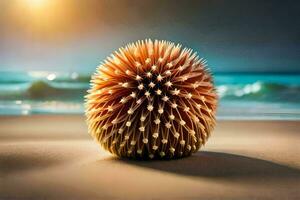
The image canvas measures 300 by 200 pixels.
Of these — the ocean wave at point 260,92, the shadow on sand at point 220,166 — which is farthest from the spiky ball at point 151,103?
the ocean wave at point 260,92

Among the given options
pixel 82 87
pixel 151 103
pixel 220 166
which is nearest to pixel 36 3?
pixel 82 87

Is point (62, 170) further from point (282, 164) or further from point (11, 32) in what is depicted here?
point (11, 32)

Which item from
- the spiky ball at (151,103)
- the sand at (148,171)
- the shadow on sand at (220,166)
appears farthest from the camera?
the spiky ball at (151,103)

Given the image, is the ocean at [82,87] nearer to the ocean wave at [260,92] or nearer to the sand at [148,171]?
the ocean wave at [260,92]

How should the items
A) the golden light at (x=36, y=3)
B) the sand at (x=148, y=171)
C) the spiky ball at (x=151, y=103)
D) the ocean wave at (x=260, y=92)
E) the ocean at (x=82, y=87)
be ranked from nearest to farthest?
the sand at (x=148, y=171) < the spiky ball at (x=151, y=103) < the golden light at (x=36, y=3) < the ocean at (x=82, y=87) < the ocean wave at (x=260, y=92)

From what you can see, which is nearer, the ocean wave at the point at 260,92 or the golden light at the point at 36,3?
the golden light at the point at 36,3

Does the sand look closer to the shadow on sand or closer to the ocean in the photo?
the shadow on sand

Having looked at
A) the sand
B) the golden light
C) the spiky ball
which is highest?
the golden light

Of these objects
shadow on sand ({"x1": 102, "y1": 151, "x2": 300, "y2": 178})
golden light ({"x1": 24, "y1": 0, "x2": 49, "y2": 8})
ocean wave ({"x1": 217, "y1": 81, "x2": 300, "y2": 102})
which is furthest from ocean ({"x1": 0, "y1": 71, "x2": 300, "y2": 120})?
shadow on sand ({"x1": 102, "y1": 151, "x2": 300, "y2": 178})

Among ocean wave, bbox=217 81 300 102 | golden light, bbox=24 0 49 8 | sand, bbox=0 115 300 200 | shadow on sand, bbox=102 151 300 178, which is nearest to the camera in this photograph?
sand, bbox=0 115 300 200
